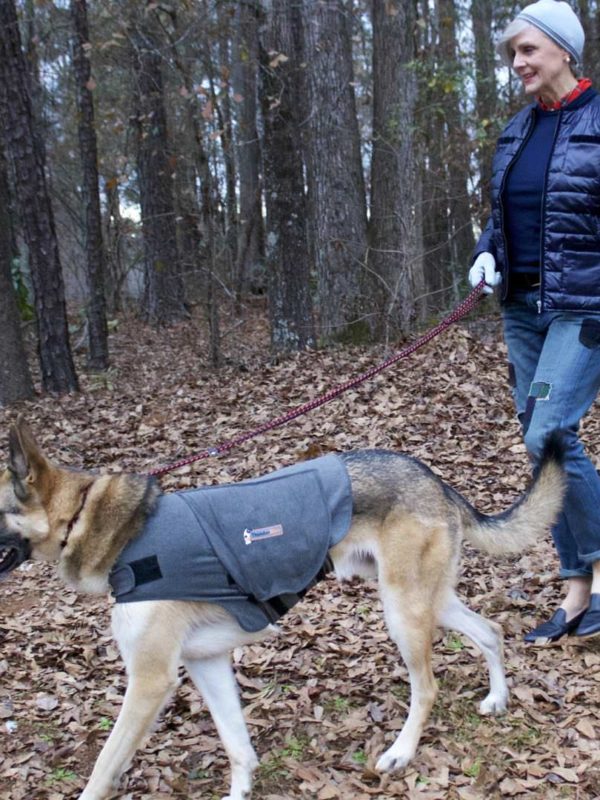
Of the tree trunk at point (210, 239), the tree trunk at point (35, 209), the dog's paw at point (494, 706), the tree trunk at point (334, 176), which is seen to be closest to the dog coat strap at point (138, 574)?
the dog's paw at point (494, 706)

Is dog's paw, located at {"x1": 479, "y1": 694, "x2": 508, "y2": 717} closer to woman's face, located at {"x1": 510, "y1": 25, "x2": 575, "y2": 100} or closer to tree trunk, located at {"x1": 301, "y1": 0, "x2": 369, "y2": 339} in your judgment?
woman's face, located at {"x1": 510, "y1": 25, "x2": 575, "y2": 100}

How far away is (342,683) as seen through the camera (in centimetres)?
433

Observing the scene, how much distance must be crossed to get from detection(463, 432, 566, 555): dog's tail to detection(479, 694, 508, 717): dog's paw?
0.72 metres

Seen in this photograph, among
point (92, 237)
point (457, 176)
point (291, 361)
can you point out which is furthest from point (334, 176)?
point (92, 237)

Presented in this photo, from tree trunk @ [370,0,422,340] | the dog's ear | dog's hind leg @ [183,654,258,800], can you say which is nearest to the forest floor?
dog's hind leg @ [183,654,258,800]

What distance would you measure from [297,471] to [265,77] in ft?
31.5

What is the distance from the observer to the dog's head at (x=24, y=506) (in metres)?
3.31

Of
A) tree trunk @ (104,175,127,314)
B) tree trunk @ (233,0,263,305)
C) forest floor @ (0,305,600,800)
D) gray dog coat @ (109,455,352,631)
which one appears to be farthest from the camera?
tree trunk @ (104,175,127,314)

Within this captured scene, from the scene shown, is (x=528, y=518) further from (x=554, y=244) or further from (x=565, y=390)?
(x=554, y=244)

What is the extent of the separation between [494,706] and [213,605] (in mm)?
1504

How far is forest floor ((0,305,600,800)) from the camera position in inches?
140

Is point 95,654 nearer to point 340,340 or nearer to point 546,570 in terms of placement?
point 546,570

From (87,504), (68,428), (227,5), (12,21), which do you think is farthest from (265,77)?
(87,504)

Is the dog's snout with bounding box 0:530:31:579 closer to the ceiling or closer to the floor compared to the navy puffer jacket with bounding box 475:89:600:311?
closer to the floor
